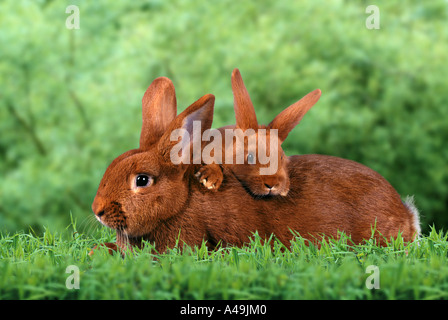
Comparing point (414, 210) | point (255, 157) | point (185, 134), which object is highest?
point (185, 134)

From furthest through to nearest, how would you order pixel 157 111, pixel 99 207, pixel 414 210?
pixel 414 210
pixel 157 111
pixel 99 207

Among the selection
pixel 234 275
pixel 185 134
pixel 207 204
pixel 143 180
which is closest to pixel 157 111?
pixel 185 134

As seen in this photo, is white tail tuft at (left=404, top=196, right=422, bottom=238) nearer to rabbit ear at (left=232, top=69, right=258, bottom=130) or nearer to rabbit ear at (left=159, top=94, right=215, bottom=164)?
rabbit ear at (left=232, top=69, right=258, bottom=130)

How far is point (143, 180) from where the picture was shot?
271 cm

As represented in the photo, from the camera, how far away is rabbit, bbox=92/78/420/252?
2.69 metres

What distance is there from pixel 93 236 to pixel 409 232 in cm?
171

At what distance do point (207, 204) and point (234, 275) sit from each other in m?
0.56

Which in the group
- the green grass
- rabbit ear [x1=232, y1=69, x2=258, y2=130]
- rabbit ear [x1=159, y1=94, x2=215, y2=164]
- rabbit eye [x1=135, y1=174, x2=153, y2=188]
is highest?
rabbit ear [x1=232, y1=69, x2=258, y2=130]

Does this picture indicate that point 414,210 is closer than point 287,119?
No

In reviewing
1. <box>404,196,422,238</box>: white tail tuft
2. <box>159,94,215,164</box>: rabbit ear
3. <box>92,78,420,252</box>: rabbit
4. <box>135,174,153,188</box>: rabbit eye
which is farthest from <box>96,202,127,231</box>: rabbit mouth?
<box>404,196,422,238</box>: white tail tuft

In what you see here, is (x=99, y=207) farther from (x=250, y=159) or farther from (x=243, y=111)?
(x=243, y=111)

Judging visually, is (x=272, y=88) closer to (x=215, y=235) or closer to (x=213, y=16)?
(x=213, y=16)

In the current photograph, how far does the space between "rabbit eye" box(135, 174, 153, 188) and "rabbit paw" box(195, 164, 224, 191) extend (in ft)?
0.78
